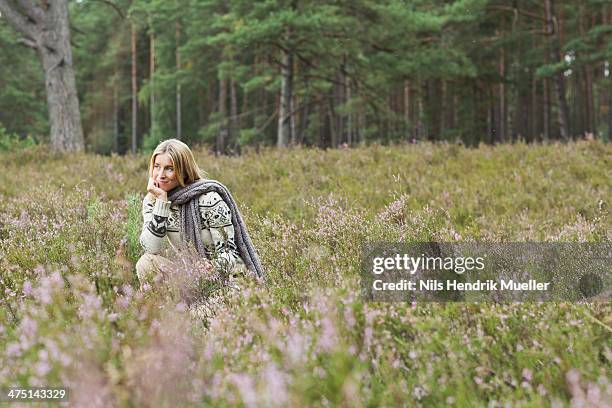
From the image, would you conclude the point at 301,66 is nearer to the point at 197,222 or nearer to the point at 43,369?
the point at 197,222

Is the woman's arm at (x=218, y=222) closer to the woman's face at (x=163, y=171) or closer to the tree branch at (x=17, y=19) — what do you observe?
the woman's face at (x=163, y=171)

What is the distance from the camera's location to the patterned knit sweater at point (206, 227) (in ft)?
11.6

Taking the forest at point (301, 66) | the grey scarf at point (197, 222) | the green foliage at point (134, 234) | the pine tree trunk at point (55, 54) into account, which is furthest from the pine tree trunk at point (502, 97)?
the grey scarf at point (197, 222)

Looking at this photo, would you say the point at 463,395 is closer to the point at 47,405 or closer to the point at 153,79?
the point at 47,405

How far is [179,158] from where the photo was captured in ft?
12.0

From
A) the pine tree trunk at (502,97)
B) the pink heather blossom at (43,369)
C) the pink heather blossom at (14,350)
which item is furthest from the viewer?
the pine tree trunk at (502,97)

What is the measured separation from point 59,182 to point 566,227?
19.8 ft

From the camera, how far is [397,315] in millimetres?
2359

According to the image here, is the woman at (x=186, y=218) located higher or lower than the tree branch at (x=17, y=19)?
lower

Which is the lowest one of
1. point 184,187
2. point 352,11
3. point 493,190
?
point 493,190

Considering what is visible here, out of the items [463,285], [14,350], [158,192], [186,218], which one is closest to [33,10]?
[158,192]

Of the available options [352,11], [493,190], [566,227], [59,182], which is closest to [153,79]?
[352,11]

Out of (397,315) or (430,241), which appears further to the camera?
(430,241)

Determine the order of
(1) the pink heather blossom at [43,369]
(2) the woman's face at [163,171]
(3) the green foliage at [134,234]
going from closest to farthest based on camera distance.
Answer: (1) the pink heather blossom at [43,369]
(2) the woman's face at [163,171]
(3) the green foliage at [134,234]
